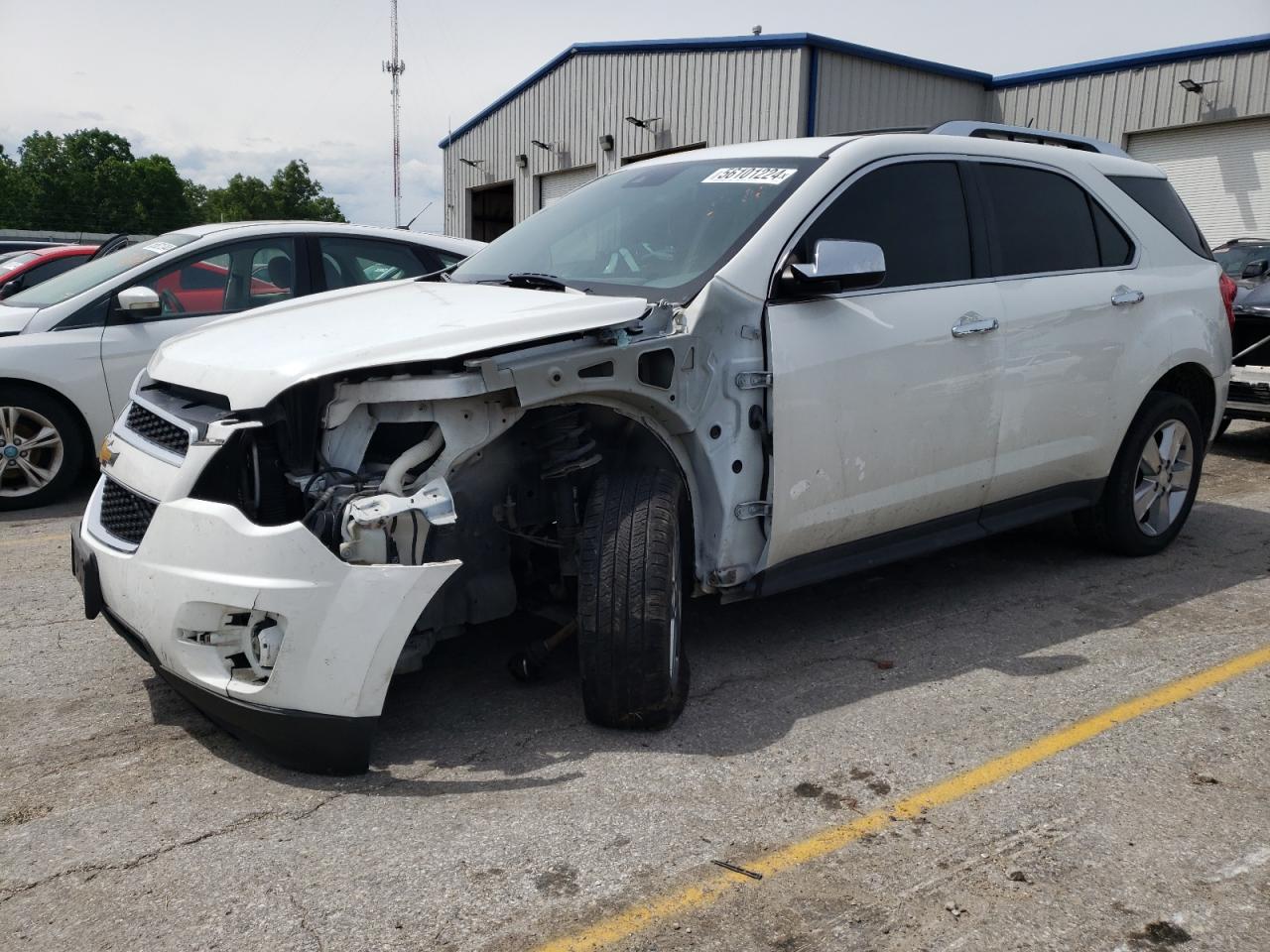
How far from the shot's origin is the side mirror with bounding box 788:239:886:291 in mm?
3684

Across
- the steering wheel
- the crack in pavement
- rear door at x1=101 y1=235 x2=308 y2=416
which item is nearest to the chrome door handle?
the crack in pavement

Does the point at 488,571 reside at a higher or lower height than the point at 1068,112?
lower

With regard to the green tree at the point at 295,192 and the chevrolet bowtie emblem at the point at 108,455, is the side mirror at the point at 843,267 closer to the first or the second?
the chevrolet bowtie emblem at the point at 108,455

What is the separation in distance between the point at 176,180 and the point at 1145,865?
95.7m

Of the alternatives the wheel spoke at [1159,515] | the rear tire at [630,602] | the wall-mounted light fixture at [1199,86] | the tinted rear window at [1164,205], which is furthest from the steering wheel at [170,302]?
the wall-mounted light fixture at [1199,86]

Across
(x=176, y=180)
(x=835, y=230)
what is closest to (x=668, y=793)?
(x=835, y=230)

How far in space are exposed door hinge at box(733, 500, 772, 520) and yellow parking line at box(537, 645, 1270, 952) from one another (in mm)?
1047

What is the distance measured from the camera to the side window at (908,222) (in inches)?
160

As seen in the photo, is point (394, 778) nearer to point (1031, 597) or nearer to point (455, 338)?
point (455, 338)

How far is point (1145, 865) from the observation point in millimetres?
2748

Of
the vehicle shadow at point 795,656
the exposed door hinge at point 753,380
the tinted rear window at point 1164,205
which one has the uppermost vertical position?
the tinted rear window at point 1164,205

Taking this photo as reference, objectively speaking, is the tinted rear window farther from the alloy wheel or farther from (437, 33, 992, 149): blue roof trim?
(437, 33, 992, 149): blue roof trim

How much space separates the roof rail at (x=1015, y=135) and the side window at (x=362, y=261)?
3619mm

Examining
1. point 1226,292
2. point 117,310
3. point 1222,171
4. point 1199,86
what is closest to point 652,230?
point 1226,292
